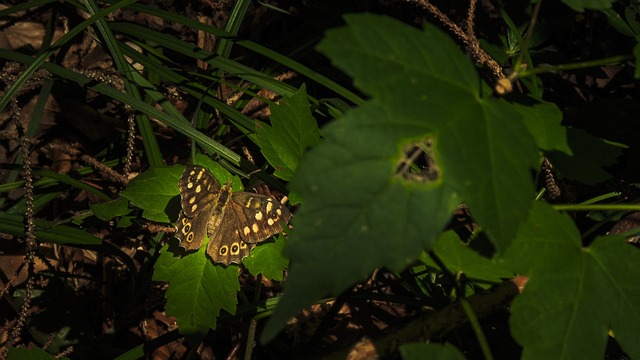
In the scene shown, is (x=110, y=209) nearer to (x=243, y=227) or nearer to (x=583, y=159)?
(x=243, y=227)

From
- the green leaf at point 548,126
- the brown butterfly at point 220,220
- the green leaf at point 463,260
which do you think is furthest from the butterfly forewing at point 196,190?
the green leaf at point 548,126

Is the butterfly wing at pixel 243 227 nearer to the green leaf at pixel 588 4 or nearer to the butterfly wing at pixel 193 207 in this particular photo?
the butterfly wing at pixel 193 207

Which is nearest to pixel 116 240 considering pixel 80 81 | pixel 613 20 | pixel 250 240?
pixel 80 81

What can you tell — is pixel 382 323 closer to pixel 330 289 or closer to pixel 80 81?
pixel 80 81

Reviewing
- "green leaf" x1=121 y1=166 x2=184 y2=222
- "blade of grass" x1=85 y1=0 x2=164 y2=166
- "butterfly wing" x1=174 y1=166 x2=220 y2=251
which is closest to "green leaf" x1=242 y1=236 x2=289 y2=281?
"butterfly wing" x1=174 y1=166 x2=220 y2=251

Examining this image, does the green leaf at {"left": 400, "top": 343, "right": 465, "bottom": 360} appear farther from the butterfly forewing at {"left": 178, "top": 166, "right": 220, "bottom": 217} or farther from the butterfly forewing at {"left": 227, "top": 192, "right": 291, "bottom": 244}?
the butterfly forewing at {"left": 178, "top": 166, "right": 220, "bottom": 217}

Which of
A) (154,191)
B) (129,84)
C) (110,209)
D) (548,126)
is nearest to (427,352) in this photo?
(548,126)
